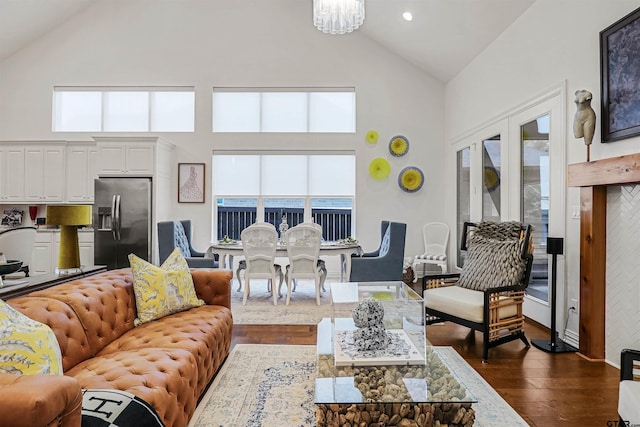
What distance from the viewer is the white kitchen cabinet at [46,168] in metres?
6.32

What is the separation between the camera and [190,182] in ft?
21.9

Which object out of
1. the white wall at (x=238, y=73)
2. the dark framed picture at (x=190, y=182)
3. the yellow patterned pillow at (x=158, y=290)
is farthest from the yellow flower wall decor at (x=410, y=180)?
the yellow patterned pillow at (x=158, y=290)

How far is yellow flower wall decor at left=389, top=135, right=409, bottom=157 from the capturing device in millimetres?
6711

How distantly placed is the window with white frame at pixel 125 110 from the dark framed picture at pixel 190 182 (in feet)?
2.23

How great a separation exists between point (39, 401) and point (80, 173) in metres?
6.32

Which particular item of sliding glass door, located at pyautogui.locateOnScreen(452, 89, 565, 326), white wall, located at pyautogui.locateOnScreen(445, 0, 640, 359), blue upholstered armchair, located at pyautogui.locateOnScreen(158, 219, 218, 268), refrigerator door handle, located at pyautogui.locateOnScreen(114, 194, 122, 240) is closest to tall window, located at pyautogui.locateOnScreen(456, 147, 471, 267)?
sliding glass door, located at pyautogui.locateOnScreen(452, 89, 565, 326)

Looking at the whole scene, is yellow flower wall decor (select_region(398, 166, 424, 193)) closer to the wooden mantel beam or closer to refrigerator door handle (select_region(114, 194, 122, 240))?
the wooden mantel beam

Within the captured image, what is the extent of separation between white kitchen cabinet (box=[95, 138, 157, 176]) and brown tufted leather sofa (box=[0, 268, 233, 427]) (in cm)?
368

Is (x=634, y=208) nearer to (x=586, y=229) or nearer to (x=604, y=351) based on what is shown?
(x=586, y=229)

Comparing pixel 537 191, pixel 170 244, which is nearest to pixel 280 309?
pixel 170 244

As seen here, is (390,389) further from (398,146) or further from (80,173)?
(80,173)

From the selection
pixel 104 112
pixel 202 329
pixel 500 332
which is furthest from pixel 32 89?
pixel 500 332

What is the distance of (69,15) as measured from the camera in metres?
6.53

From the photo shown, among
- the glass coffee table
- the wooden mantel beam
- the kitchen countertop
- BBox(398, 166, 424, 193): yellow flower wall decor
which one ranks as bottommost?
the glass coffee table
